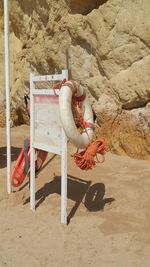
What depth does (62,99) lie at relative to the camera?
4.09 m

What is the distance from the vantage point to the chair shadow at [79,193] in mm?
4922

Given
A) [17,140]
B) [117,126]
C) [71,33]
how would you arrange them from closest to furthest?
1. [117,126]
2. [71,33]
3. [17,140]

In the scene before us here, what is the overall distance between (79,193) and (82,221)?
34.8 inches

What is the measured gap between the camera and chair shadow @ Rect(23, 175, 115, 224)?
4.92 m

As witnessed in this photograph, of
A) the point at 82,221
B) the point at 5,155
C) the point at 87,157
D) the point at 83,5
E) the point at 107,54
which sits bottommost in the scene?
the point at 82,221

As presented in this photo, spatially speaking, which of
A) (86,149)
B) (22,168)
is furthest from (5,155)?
(86,149)

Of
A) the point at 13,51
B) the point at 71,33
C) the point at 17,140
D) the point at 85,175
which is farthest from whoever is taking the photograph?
the point at 13,51

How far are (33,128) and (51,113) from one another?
0.47m

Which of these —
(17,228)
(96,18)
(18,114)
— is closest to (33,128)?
(17,228)

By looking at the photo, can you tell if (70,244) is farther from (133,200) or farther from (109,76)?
(109,76)

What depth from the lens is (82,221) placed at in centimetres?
443

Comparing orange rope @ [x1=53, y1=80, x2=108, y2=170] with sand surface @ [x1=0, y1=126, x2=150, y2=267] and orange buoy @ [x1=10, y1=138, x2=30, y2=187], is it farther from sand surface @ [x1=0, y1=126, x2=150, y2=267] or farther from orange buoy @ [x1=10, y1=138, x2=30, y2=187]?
orange buoy @ [x1=10, y1=138, x2=30, y2=187]

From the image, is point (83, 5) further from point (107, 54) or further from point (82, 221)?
point (82, 221)

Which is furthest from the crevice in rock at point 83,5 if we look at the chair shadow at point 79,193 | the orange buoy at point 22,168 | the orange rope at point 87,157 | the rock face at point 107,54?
the orange rope at point 87,157
